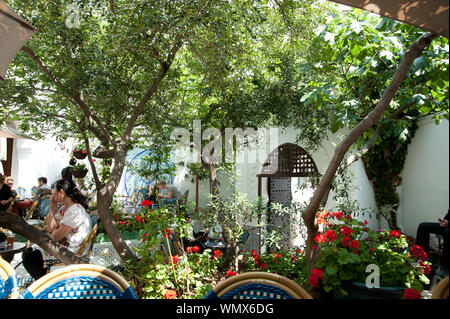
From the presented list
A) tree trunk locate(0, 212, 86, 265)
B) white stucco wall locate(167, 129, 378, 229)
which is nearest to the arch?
white stucco wall locate(167, 129, 378, 229)

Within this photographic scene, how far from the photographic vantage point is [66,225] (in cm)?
336

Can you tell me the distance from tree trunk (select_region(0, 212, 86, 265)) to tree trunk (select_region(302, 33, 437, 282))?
2.08 metres

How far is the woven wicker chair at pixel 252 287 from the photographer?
59.4 inches

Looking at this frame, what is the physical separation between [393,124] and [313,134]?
2.59 m

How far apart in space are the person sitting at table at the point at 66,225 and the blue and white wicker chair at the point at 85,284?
197cm

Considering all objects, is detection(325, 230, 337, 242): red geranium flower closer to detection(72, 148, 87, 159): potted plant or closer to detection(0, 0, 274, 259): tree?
detection(0, 0, 274, 259): tree

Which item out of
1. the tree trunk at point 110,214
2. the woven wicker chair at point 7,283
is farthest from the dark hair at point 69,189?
the woven wicker chair at point 7,283

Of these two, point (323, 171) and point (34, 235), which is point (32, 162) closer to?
point (34, 235)

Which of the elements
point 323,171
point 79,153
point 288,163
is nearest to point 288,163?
point 288,163

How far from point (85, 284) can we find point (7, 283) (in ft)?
1.20

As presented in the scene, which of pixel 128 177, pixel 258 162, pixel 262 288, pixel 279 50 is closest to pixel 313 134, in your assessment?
pixel 279 50

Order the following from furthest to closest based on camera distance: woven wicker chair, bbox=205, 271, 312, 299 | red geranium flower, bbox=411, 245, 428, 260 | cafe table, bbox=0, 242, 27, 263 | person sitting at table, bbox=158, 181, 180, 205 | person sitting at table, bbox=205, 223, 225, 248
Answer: person sitting at table, bbox=158, 181, 180, 205
person sitting at table, bbox=205, 223, 225, 248
cafe table, bbox=0, 242, 27, 263
red geranium flower, bbox=411, 245, 428, 260
woven wicker chair, bbox=205, 271, 312, 299

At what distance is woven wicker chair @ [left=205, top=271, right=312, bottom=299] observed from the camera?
59.4 inches
